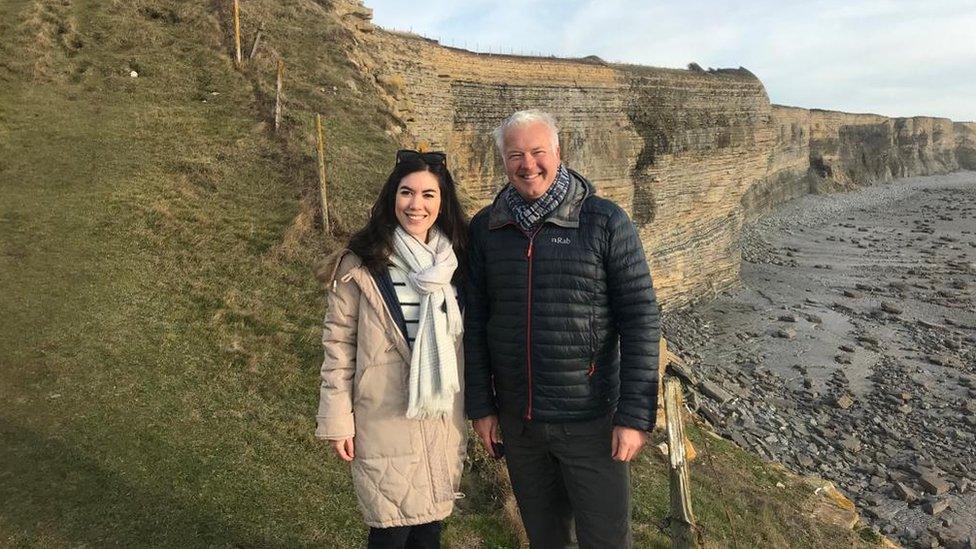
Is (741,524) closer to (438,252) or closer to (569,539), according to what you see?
(569,539)

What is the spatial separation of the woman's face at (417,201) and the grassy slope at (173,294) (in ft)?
10.2

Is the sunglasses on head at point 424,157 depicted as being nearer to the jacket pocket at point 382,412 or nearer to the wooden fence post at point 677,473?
the jacket pocket at point 382,412

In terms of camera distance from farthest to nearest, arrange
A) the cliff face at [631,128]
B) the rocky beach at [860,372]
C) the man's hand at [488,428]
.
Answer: the cliff face at [631,128] → the rocky beach at [860,372] → the man's hand at [488,428]

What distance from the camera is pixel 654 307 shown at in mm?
3080

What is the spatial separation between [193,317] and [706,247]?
25345mm

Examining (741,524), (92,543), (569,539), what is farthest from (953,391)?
(92,543)

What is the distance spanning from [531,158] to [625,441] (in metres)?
1.65

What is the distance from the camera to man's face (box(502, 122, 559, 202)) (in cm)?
303

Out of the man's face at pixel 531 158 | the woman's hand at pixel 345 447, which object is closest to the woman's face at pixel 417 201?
the man's face at pixel 531 158

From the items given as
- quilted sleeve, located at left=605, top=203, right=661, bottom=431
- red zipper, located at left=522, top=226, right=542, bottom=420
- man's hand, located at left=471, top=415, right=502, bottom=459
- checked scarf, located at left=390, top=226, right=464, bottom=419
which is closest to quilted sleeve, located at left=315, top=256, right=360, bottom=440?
checked scarf, located at left=390, top=226, right=464, bottom=419

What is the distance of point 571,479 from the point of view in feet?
10.9

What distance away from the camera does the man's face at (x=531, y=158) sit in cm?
303

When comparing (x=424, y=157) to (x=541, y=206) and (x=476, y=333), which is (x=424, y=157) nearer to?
(x=541, y=206)

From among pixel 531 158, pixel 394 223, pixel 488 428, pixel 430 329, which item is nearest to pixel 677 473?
pixel 488 428
